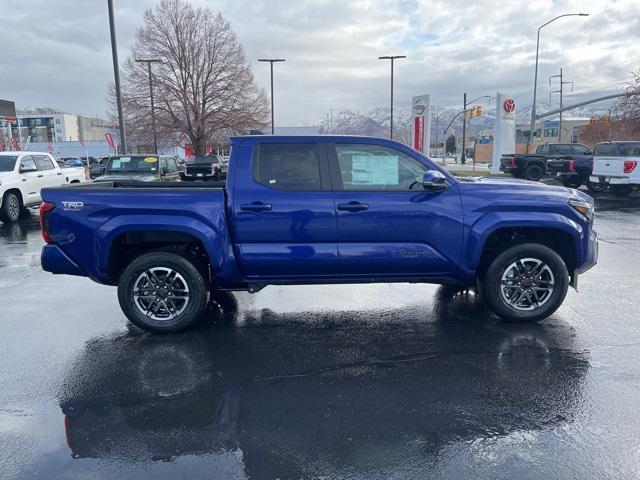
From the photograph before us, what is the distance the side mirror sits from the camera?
4.63 m

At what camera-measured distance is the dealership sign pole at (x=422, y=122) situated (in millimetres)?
25628

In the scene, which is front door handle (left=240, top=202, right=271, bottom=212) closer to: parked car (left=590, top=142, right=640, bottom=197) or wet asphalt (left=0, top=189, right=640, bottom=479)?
wet asphalt (left=0, top=189, right=640, bottom=479)

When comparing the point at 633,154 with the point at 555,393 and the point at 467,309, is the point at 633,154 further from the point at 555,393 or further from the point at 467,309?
the point at 555,393

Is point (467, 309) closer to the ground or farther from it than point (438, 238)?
closer to the ground

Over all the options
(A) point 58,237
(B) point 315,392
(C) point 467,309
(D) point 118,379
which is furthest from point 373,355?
(A) point 58,237

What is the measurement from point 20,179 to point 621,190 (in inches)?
774

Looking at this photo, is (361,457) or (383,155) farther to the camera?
(383,155)

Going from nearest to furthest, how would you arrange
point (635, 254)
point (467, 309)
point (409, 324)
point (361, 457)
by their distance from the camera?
point (361, 457)
point (409, 324)
point (467, 309)
point (635, 254)

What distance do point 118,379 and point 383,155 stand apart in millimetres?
3118

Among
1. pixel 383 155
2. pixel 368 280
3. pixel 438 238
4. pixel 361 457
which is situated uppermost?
pixel 383 155

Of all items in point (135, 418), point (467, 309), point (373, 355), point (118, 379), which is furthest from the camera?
point (467, 309)

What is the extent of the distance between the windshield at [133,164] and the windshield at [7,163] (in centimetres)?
228

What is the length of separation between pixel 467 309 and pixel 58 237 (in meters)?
4.33

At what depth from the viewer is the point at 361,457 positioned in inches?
115
